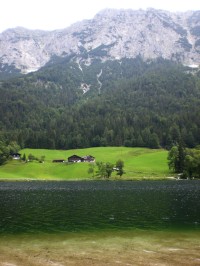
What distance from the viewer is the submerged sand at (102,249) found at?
29.0m

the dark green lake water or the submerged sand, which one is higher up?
the submerged sand

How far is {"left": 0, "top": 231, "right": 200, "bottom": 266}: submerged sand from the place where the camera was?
2903 centimetres

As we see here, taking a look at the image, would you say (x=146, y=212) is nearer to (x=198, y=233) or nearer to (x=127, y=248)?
(x=198, y=233)

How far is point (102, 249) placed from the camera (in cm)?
3341

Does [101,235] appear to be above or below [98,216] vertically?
above

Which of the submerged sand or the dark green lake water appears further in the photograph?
the dark green lake water

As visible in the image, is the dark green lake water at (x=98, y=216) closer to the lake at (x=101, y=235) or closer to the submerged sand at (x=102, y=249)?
the lake at (x=101, y=235)

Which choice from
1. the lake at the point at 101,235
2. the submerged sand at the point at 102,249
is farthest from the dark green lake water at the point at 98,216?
the submerged sand at the point at 102,249

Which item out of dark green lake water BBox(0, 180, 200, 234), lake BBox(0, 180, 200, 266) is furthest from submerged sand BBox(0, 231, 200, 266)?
dark green lake water BBox(0, 180, 200, 234)

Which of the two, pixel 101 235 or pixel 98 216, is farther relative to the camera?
pixel 98 216

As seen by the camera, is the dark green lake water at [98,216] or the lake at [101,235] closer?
the lake at [101,235]

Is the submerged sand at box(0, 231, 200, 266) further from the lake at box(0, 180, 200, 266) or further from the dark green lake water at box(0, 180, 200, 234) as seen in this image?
the dark green lake water at box(0, 180, 200, 234)

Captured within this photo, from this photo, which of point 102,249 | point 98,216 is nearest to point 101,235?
point 102,249

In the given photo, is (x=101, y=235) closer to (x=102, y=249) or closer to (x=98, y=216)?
(x=102, y=249)
